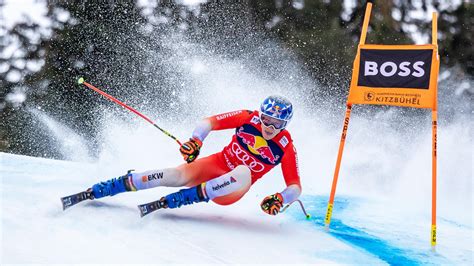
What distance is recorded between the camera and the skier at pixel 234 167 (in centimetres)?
342

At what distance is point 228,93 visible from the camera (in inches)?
340

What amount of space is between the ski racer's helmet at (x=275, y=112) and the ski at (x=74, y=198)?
1355mm

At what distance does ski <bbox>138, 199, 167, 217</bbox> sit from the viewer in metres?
3.33

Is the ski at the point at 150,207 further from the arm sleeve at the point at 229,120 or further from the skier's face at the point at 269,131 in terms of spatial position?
the skier's face at the point at 269,131

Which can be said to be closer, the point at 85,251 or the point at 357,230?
the point at 85,251

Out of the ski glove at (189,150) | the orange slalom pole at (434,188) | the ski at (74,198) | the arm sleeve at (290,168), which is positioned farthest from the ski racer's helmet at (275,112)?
the ski at (74,198)

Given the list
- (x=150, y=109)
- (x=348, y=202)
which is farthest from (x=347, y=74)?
(x=348, y=202)

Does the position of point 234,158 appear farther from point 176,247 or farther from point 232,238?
point 176,247

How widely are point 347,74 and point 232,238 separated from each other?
10346 millimetres

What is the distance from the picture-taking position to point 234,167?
3.79 meters

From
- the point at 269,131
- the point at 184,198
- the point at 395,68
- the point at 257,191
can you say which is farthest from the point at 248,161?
the point at 257,191

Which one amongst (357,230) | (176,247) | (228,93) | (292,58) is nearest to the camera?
(176,247)

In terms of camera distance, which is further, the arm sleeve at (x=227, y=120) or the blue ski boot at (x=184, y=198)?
the arm sleeve at (x=227, y=120)

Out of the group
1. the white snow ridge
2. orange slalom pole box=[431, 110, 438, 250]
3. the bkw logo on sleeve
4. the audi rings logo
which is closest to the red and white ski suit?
the audi rings logo
